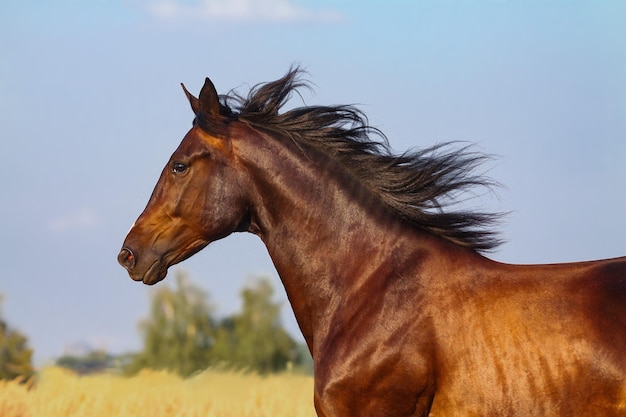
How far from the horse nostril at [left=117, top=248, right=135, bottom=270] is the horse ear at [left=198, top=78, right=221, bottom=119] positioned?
3.24 feet

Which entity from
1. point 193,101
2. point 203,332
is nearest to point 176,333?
point 203,332

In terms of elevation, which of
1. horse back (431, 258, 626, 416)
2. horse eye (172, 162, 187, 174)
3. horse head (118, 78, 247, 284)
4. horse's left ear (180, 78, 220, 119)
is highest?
horse's left ear (180, 78, 220, 119)

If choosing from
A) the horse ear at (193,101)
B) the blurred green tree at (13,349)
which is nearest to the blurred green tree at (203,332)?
the blurred green tree at (13,349)

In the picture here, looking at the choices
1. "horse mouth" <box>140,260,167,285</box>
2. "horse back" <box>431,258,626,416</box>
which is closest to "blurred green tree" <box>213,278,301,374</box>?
"horse mouth" <box>140,260,167,285</box>

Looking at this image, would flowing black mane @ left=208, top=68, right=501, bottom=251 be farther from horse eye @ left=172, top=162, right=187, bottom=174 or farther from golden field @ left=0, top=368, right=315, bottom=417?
golden field @ left=0, top=368, right=315, bottom=417

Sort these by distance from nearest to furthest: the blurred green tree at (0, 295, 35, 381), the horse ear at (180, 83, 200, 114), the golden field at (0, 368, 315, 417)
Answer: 1. the horse ear at (180, 83, 200, 114)
2. the golden field at (0, 368, 315, 417)
3. the blurred green tree at (0, 295, 35, 381)

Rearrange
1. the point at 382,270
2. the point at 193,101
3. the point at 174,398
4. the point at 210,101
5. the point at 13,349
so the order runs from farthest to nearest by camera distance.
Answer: the point at 13,349 → the point at 174,398 → the point at 193,101 → the point at 210,101 → the point at 382,270

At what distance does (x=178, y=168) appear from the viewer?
21.6ft

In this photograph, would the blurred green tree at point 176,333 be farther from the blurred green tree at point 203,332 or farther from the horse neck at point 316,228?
the horse neck at point 316,228

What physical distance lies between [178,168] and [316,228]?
0.93 metres

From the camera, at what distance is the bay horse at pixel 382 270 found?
5770 millimetres

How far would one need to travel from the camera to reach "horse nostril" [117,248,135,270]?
6562 millimetres

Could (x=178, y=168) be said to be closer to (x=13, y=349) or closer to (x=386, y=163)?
(x=386, y=163)

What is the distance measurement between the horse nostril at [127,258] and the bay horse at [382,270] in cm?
1
